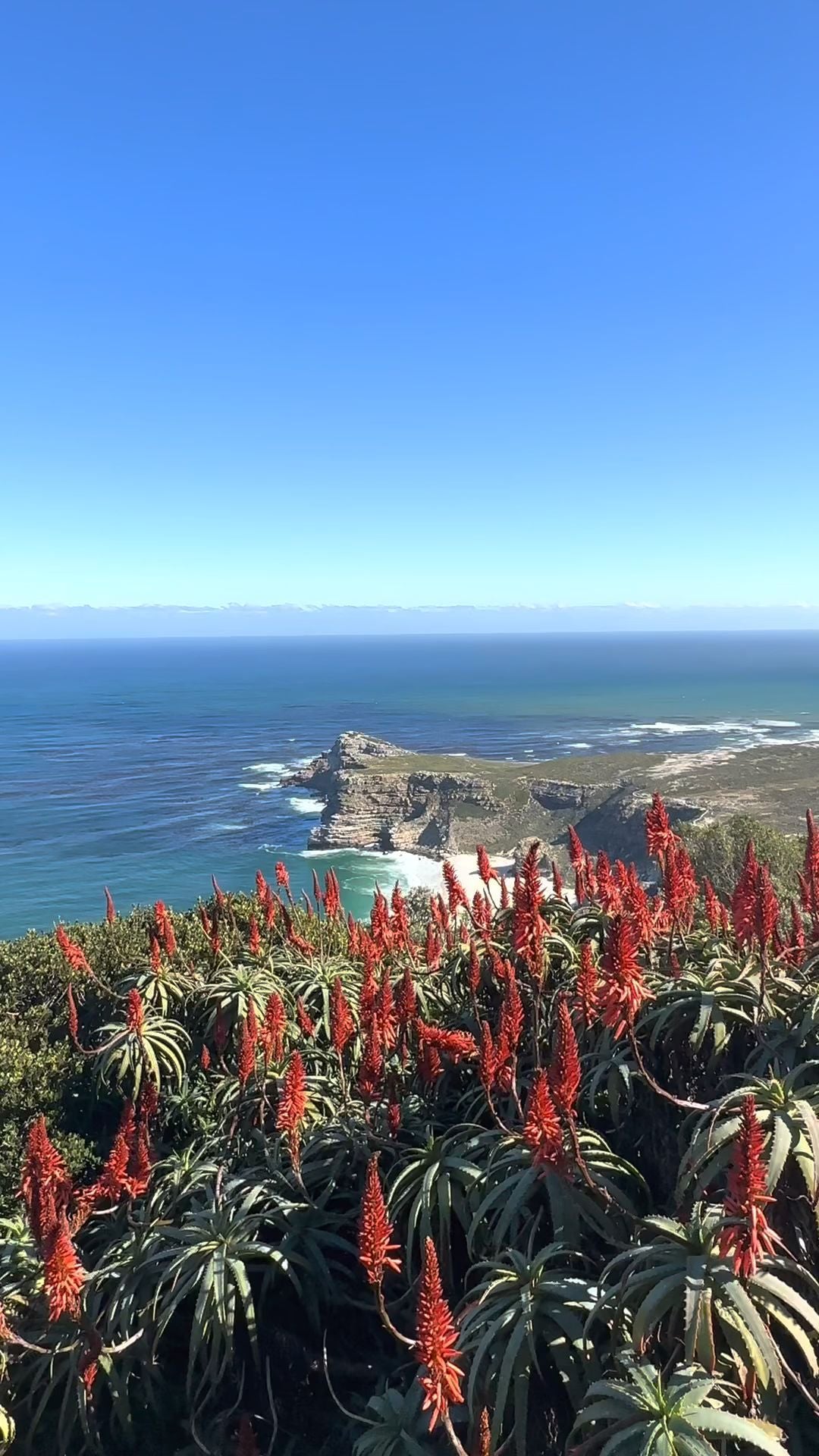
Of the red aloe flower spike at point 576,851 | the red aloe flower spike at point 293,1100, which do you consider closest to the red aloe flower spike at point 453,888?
the red aloe flower spike at point 576,851

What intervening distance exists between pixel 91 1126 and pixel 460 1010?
4552mm

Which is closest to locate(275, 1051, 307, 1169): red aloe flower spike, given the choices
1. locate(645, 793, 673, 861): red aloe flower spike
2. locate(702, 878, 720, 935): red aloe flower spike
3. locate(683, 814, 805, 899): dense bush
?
locate(645, 793, 673, 861): red aloe flower spike

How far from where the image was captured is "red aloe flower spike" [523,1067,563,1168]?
3.96 meters

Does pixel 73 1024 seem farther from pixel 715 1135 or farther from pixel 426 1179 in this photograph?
pixel 715 1135

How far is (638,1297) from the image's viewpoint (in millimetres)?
4023

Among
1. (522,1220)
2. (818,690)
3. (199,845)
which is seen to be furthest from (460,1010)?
(818,690)

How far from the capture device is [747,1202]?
3.13 metres

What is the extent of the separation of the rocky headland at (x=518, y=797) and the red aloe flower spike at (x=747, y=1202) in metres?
45.3

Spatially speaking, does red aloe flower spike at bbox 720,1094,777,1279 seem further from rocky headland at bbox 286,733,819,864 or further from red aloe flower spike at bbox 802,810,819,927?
rocky headland at bbox 286,733,819,864

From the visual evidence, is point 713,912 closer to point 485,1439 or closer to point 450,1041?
point 450,1041

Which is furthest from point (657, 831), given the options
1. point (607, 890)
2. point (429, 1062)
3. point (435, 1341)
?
point (435, 1341)

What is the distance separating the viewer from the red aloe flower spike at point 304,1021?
7.17 metres

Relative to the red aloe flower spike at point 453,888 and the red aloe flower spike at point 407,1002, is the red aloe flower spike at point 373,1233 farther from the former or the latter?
the red aloe flower spike at point 453,888

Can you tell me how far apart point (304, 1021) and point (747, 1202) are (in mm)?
4770
